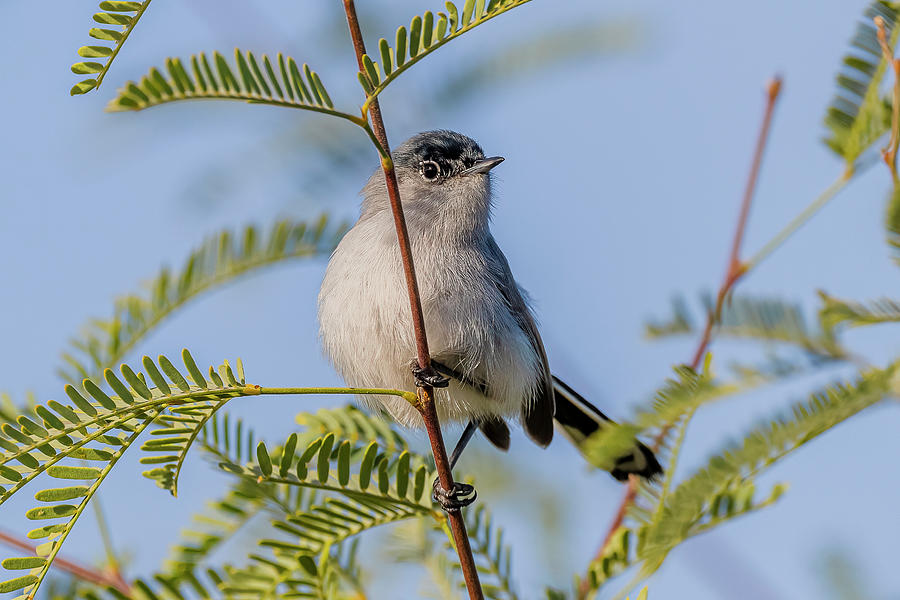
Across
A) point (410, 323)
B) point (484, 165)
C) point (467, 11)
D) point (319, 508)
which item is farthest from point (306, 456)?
point (484, 165)

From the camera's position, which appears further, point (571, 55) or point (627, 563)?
point (571, 55)

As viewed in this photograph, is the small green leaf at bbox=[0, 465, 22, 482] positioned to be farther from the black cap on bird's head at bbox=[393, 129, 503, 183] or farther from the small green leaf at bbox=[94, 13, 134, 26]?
the black cap on bird's head at bbox=[393, 129, 503, 183]

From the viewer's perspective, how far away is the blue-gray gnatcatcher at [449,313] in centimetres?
280

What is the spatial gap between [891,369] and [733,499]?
45 cm

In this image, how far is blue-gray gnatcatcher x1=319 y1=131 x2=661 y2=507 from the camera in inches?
110

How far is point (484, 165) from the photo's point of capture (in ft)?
11.1

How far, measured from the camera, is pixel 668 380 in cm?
124

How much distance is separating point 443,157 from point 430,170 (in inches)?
3.0

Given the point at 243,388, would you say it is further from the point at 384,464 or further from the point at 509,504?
the point at 509,504

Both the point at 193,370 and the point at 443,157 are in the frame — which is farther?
the point at 443,157

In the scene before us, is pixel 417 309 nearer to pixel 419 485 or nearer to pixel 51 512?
pixel 419 485

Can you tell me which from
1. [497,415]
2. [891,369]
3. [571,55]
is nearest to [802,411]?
[891,369]

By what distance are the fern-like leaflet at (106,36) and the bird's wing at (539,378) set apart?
2.08 metres

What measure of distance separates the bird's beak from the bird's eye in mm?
114
